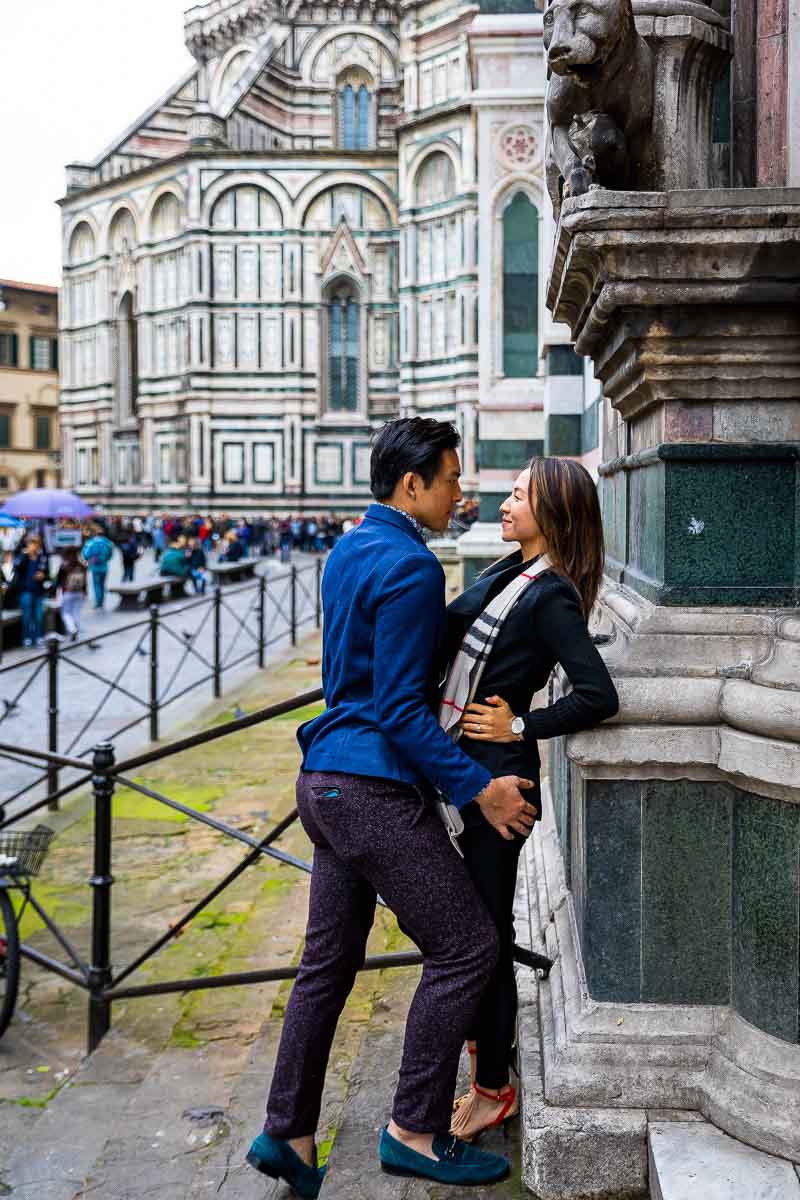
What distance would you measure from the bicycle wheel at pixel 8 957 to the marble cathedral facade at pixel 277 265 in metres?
30.0

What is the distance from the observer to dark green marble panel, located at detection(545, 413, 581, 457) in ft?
24.8

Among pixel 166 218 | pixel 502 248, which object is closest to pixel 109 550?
pixel 502 248

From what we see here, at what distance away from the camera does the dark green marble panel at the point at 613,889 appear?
92.2 inches

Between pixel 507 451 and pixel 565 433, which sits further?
pixel 507 451

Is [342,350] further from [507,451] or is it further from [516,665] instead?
[516,665]

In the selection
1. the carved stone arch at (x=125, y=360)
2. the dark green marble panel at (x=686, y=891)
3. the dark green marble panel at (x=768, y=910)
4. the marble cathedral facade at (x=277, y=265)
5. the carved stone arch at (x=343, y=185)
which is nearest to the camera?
the dark green marble panel at (x=768, y=910)

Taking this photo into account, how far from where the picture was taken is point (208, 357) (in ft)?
135

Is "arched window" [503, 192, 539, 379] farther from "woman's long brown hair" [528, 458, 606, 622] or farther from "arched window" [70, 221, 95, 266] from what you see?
"arched window" [70, 221, 95, 266]

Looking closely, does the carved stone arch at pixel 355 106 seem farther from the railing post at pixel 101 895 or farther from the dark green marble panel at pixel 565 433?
the railing post at pixel 101 895

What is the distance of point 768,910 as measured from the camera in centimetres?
225

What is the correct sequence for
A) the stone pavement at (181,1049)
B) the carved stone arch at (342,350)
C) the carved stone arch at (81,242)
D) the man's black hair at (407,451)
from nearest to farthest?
1. the man's black hair at (407,451)
2. the stone pavement at (181,1049)
3. the carved stone arch at (342,350)
4. the carved stone arch at (81,242)

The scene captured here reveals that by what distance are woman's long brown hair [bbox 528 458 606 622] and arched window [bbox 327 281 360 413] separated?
1527 inches

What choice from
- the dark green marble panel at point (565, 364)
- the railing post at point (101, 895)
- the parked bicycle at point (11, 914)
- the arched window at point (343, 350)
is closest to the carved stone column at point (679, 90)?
the railing post at point (101, 895)

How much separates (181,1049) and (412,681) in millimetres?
2248
